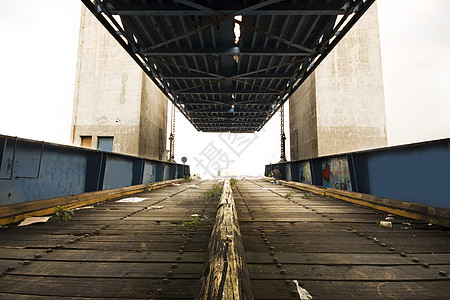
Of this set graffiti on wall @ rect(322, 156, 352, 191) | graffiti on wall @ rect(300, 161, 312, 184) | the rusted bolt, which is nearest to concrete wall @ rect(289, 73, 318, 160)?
graffiti on wall @ rect(300, 161, 312, 184)

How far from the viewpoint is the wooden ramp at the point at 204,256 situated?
1713mm

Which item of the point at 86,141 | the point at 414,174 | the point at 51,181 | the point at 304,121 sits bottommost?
the point at 51,181

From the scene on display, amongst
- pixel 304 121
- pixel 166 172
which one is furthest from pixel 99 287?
pixel 304 121

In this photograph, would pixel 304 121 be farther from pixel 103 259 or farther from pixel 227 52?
pixel 103 259

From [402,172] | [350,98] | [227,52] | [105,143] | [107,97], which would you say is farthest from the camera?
[107,97]

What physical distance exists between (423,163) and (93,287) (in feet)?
20.9

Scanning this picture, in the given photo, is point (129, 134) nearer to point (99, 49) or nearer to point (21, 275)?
point (99, 49)

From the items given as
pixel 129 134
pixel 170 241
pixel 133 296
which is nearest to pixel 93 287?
pixel 133 296

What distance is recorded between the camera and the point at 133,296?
5.33 feet

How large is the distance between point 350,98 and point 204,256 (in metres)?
16.0

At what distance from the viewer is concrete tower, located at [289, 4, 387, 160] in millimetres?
13703

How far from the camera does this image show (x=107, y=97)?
16297mm

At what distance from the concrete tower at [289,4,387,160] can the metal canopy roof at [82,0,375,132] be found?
157 inches

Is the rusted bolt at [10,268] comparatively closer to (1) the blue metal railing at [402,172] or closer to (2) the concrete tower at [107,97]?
(1) the blue metal railing at [402,172]
